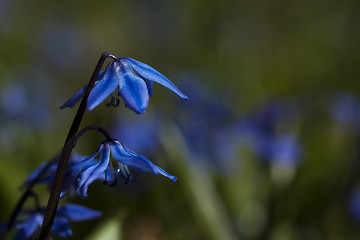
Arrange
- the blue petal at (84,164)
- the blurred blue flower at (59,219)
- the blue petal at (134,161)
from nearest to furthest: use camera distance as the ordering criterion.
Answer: the blue petal at (134,161) < the blue petal at (84,164) < the blurred blue flower at (59,219)

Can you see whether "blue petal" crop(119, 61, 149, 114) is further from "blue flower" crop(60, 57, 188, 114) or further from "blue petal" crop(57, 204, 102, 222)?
"blue petal" crop(57, 204, 102, 222)

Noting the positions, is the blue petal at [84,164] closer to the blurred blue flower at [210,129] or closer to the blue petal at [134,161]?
the blue petal at [134,161]

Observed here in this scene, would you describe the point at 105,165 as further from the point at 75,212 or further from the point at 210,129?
the point at 210,129

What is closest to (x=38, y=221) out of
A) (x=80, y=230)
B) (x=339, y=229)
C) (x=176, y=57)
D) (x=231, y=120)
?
(x=80, y=230)

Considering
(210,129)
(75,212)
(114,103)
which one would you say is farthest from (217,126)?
(114,103)

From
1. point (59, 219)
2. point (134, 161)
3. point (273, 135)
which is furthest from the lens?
point (273, 135)

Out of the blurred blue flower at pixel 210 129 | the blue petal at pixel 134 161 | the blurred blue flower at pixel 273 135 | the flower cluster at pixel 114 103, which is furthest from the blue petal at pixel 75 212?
the blurred blue flower at pixel 210 129
